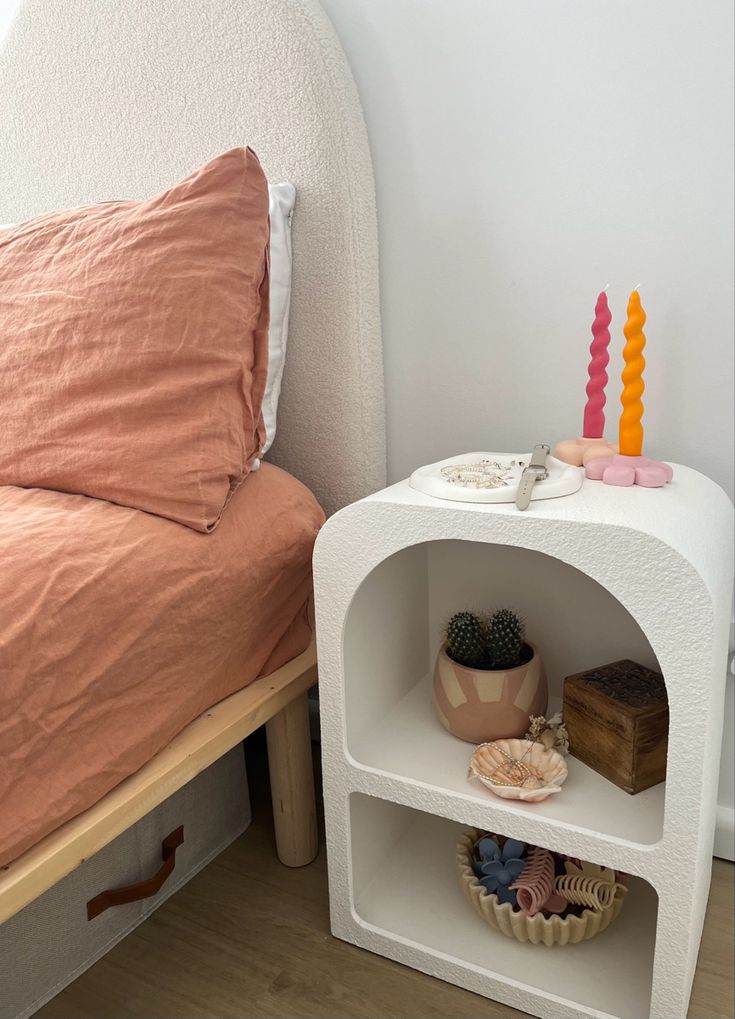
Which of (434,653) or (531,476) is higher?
(531,476)

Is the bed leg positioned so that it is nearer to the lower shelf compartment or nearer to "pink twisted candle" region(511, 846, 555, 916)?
the lower shelf compartment

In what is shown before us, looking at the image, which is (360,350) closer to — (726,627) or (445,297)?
(445,297)

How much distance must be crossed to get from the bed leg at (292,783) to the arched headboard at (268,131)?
344 millimetres

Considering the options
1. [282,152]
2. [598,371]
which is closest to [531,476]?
[598,371]

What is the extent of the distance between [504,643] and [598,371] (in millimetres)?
372

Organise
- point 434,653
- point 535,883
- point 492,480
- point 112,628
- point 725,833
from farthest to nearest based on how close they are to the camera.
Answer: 1. point 434,653
2. point 725,833
3. point 535,883
4. point 492,480
5. point 112,628

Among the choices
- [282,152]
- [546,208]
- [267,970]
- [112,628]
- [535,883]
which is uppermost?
[282,152]

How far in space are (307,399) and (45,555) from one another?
1.74 ft

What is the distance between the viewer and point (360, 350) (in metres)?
1.23

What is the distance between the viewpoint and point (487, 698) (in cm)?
108

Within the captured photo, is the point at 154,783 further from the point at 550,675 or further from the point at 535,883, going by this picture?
the point at 550,675

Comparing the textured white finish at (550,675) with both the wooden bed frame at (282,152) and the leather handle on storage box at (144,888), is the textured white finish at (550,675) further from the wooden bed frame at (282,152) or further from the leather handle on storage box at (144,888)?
the leather handle on storage box at (144,888)

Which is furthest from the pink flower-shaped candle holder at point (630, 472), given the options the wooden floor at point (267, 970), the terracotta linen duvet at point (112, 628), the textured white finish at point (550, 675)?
the wooden floor at point (267, 970)

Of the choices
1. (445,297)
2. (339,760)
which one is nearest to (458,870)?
(339,760)
